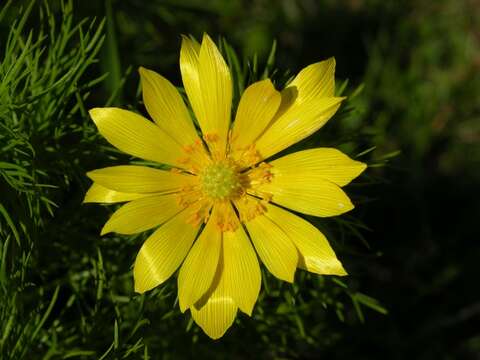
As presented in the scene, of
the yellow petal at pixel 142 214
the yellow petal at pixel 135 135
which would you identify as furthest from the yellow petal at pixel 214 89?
the yellow petal at pixel 142 214

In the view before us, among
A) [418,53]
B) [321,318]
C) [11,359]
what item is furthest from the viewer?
[418,53]

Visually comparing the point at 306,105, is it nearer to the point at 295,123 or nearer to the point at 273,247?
the point at 295,123

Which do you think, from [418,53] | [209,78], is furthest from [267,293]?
[418,53]

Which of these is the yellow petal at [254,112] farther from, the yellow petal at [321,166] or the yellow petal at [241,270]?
the yellow petal at [241,270]

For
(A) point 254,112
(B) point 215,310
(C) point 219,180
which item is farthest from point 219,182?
(B) point 215,310

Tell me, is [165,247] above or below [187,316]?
above

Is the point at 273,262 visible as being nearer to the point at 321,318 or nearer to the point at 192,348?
the point at 192,348
